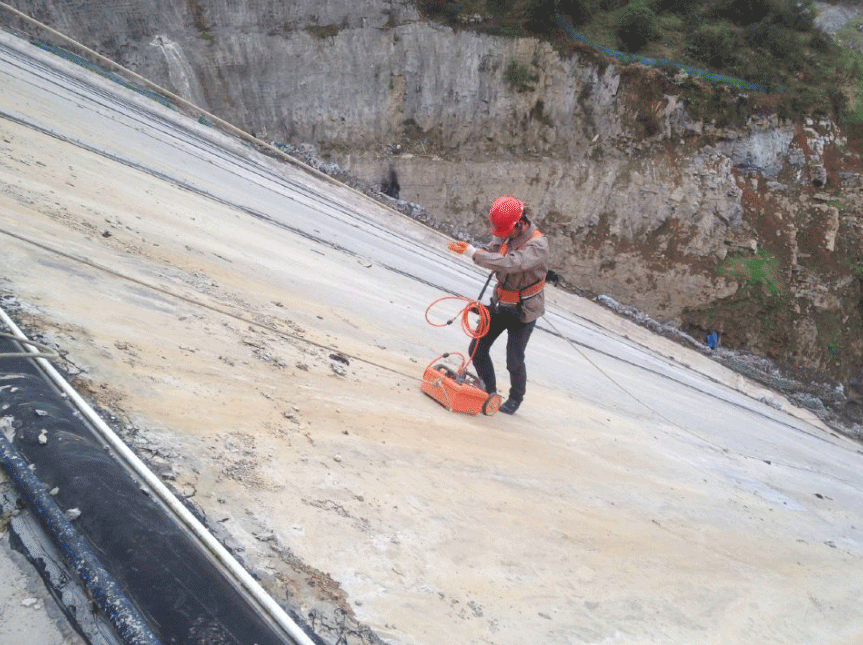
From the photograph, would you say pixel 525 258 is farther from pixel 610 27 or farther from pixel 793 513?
pixel 610 27

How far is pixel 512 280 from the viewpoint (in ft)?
13.4

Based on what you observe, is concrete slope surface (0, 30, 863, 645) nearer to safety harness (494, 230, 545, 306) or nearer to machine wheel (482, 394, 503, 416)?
machine wheel (482, 394, 503, 416)

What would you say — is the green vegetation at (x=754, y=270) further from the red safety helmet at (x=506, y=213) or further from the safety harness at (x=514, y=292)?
the red safety helmet at (x=506, y=213)

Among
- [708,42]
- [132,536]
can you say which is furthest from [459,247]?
[708,42]

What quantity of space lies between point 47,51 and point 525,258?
13.5 metres

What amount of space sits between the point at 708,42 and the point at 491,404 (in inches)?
798

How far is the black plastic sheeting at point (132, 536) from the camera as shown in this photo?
→ 4.82 ft

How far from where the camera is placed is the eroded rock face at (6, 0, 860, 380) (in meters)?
18.4

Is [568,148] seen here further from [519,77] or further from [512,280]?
Result: [512,280]

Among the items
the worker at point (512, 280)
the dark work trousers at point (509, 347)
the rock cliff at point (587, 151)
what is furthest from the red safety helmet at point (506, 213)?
the rock cliff at point (587, 151)

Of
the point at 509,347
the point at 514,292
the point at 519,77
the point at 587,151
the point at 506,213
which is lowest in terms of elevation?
the point at 509,347

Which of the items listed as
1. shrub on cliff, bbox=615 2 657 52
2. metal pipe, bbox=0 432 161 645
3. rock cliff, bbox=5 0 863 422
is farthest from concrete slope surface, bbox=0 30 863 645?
shrub on cliff, bbox=615 2 657 52

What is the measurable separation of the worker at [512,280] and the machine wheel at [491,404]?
108 millimetres

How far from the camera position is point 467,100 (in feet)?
64.2
